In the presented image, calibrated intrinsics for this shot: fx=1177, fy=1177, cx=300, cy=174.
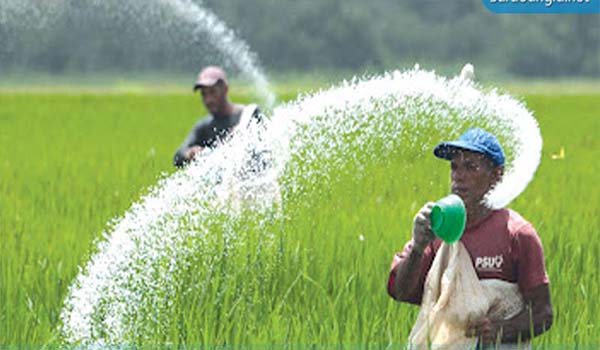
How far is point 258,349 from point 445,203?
0.77 meters

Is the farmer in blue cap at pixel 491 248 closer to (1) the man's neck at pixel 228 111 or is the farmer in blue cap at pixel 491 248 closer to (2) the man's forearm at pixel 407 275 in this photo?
(2) the man's forearm at pixel 407 275

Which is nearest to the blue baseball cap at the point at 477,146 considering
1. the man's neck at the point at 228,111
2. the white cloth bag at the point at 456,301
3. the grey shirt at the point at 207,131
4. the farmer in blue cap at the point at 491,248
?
the farmer in blue cap at the point at 491,248

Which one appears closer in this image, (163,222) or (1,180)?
(163,222)

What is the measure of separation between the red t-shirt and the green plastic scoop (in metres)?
0.11

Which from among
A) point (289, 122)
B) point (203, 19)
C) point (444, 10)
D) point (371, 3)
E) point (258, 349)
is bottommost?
point (258, 349)

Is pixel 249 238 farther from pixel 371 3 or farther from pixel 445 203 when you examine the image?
pixel 371 3

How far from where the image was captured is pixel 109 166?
31.4 ft

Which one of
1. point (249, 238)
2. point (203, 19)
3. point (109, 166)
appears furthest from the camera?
point (109, 166)

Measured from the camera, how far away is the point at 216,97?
5.86 m

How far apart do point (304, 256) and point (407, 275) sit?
1.50m

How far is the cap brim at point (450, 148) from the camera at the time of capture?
2.75m

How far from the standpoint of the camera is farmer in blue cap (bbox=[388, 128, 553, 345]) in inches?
108

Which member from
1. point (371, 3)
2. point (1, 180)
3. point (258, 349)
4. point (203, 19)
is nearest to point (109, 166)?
point (1, 180)

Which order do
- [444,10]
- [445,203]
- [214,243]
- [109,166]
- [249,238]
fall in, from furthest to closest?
[444,10] → [109,166] → [249,238] → [214,243] → [445,203]
